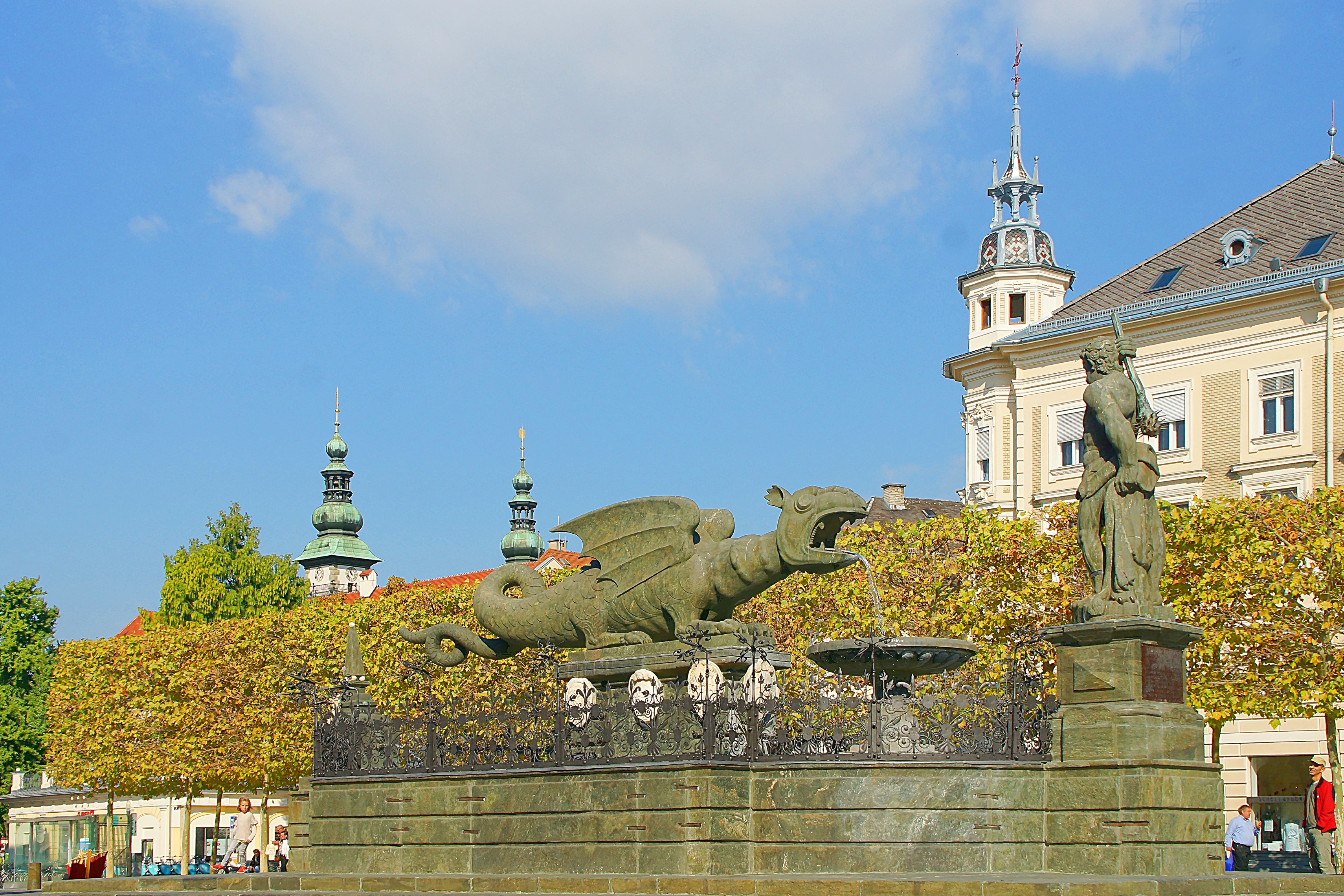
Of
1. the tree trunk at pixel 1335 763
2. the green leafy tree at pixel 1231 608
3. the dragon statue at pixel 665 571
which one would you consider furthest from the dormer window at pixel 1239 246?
the dragon statue at pixel 665 571

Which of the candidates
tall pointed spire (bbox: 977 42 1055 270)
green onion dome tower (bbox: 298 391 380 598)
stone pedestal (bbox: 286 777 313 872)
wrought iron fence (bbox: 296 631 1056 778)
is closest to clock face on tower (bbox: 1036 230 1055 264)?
tall pointed spire (bbox: 977 42 1055 270)

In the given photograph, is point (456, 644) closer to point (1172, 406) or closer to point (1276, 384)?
point (1276, 384)

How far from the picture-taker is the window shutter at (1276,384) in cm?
4128

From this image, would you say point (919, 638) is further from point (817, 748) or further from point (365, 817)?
point (365, 817)

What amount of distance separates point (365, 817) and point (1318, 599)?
1983 cm

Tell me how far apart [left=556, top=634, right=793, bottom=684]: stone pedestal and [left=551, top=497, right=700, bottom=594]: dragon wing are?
0.71 m

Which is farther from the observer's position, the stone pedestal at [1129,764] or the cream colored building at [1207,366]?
the cream colored building at [1207,366]

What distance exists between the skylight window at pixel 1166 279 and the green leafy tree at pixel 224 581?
29623 millimetres

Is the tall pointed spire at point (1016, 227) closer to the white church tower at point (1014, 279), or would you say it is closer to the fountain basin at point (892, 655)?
the white church tower at point (1014, 279)

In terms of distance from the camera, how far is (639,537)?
1791cm

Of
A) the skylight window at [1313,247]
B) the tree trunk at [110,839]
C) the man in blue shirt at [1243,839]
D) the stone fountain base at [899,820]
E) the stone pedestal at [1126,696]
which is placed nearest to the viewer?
the stone fountain base at [899,820]

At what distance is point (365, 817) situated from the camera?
712 inches

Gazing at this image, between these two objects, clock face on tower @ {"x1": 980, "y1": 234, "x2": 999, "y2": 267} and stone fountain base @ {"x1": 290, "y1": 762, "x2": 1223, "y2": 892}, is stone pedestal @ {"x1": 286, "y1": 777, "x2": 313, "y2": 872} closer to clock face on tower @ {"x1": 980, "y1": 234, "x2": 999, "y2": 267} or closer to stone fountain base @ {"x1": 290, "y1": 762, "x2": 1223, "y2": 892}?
stone fountain base @ {"x1": 290, "y1": 762, "x2": 1223, "y2": 892}

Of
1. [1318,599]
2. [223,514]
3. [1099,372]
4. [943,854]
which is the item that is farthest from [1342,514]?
[223,514]
